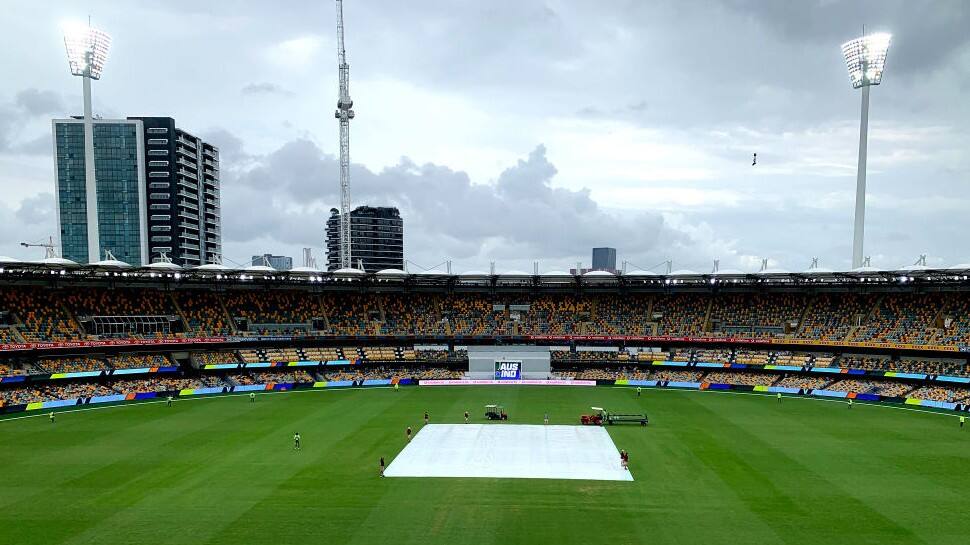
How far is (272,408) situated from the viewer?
46.6 meters

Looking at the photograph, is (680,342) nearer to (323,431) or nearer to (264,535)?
(323,431)

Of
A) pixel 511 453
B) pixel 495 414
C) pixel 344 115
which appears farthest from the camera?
pixel 344 115

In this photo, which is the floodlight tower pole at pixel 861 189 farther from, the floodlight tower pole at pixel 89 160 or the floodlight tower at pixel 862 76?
the floodlight tower pole at pixel 89 160

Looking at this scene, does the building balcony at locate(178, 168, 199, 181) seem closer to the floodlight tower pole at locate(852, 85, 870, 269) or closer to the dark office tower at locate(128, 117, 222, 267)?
the dark office tower at locate(128, 117, 222, 267)

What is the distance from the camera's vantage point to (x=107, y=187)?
109 meters

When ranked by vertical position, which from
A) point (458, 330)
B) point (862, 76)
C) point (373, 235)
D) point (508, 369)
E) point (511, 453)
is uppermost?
point (862, 76)

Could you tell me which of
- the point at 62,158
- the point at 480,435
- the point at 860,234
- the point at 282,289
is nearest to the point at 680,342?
the point at 860,234

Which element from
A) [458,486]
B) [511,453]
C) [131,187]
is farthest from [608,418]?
[131,187]

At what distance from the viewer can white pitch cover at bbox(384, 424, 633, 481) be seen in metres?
28.6

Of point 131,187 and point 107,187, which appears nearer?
point 107,187

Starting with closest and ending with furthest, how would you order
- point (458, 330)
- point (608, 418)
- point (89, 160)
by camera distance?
point (608, 418) → point (89, 160) → point (458, 330)

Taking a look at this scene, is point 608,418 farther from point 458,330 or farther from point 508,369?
point 458,330

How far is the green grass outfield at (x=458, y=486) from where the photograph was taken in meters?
21.5

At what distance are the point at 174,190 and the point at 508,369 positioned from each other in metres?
90.7
